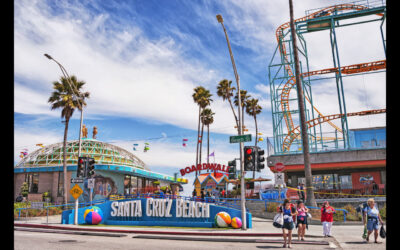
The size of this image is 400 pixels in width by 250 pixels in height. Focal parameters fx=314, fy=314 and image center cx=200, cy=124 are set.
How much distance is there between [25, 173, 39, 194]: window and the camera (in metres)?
39.0

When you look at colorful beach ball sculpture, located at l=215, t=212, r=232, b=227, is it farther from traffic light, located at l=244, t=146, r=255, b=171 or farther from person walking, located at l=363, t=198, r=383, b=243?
person walking, located at l=363, t=198, r=383, b=243

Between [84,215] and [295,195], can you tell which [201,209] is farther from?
[295,195]

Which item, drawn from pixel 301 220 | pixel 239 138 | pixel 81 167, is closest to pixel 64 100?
pixel 81 167

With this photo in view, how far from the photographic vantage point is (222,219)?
1705 centimetres

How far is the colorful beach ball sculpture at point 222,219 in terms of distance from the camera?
16970 mm

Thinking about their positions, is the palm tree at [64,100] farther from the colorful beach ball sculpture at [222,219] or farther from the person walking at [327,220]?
the person walking at [327,220]

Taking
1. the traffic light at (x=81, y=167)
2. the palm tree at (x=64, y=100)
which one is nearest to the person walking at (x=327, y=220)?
the traffic light at (x=81, y=167)

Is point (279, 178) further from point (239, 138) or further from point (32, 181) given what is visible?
point (32, 181)

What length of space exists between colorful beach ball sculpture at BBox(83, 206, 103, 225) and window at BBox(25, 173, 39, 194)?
22545 mm

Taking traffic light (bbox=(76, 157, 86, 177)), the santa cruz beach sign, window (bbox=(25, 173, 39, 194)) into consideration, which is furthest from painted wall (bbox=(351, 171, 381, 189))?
window (bbox=(25, 173, 39, 194))

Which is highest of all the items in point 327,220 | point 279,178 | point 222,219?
point 279,178

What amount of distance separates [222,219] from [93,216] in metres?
8.57
